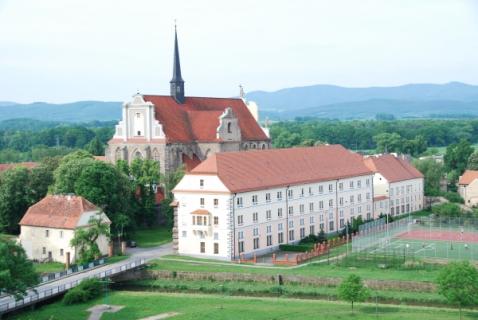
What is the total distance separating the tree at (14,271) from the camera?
43.8 meters

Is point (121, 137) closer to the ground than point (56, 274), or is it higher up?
higher up

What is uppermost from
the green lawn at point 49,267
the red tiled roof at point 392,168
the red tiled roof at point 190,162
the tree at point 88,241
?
the red tiled roof at point 190,162

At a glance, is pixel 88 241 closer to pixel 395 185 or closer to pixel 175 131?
pixel 175 131

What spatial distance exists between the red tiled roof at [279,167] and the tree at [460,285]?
2152cm

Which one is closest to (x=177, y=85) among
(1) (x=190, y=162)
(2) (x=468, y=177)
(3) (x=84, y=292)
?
(1) (x=190, y=162)

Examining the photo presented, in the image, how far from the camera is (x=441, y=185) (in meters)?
103

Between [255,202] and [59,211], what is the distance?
50.8 feet

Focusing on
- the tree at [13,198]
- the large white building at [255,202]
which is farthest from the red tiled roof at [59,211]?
the large white building at [255,202]

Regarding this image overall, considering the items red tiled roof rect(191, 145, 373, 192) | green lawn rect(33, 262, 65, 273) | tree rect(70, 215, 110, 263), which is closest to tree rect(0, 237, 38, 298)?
green lawn rect(33, 262, 65, 273)

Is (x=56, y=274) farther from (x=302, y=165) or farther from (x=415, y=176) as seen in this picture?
(x=415, y=176)

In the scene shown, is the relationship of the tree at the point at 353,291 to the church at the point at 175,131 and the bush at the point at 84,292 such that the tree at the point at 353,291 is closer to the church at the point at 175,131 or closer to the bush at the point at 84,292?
the bush at the point at 84,292

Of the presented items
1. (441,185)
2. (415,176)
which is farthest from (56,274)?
(441,185)

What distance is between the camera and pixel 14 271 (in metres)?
45.2

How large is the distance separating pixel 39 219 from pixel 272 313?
83.6 feet
